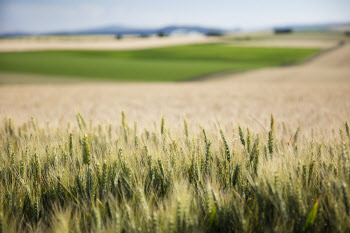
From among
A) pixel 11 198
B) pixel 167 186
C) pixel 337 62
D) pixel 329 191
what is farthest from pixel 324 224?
pixel 337 62

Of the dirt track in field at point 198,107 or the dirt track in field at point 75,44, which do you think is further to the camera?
the dirt track in field at point 75,44

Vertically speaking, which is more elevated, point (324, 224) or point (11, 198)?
point (11, 198)

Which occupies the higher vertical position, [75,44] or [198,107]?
[75,44]

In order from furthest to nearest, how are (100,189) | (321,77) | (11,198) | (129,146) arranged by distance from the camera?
1. (321,77)
2. (129,146)
3. (100,189)
4. (11,198)

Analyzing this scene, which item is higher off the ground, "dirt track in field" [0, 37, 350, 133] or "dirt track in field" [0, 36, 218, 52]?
"dirt track in field" [0, 36, 218, 52]

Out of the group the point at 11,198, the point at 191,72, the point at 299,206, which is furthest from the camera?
the point at 191,72

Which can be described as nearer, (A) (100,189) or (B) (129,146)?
(A) (100,189)

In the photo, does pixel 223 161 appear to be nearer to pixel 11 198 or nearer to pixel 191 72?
pixel 11 198

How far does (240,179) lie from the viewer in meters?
1.79

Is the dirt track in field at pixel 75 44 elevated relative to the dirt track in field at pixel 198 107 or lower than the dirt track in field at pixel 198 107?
elevated

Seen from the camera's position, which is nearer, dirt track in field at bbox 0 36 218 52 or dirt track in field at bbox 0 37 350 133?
dirt track in field at bbox 0 37 350 133

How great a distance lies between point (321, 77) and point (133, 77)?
11.0 m

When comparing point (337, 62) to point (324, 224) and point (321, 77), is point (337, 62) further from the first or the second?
point (324, 224)

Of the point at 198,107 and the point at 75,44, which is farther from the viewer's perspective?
the point at 75,44
